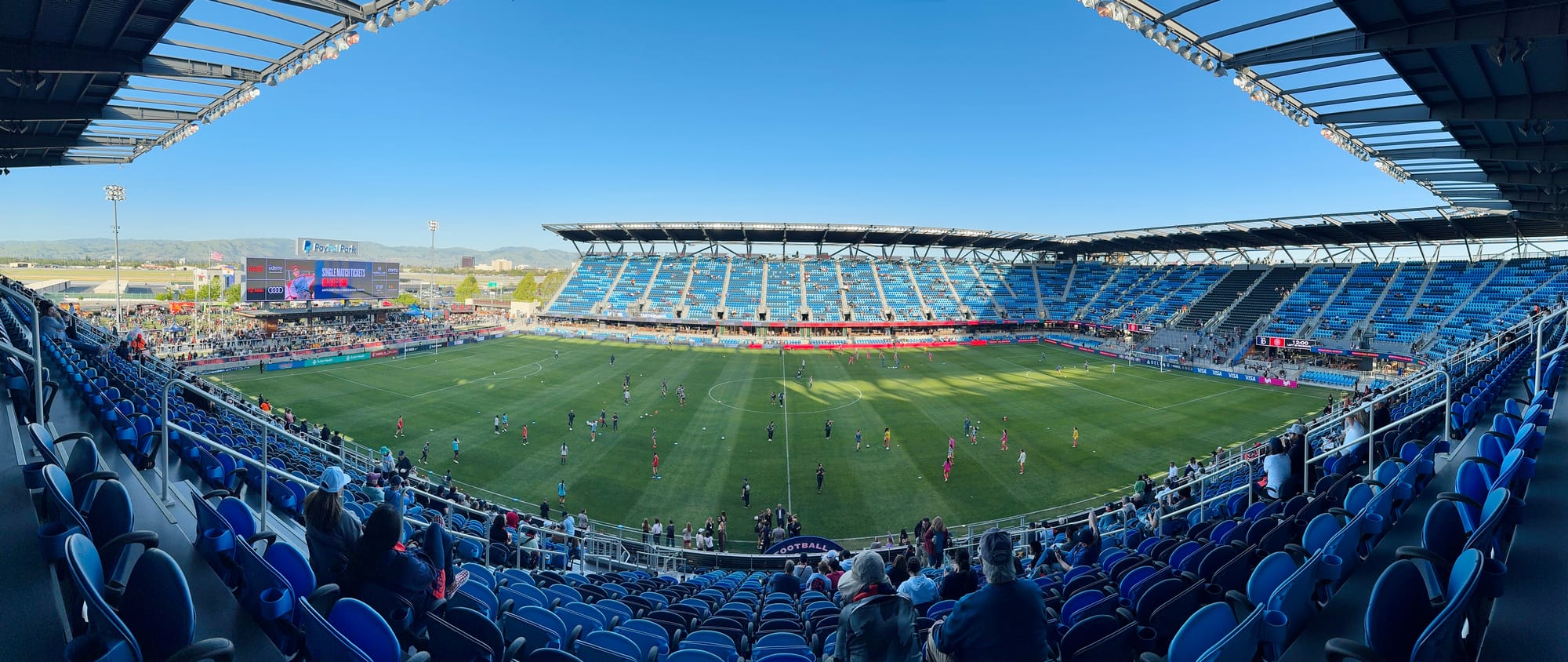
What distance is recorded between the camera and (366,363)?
4397 cm

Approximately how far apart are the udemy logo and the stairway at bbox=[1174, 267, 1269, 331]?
83875 mm

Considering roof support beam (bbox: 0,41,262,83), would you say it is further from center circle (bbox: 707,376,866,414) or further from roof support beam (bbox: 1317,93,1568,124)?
roof support beam (bbox: 1317,93,1568,124)

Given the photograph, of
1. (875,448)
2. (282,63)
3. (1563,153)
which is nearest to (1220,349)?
(1563,153)

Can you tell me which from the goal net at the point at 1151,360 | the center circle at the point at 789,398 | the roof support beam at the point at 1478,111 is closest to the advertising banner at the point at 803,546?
the center circle at the point at 789,398

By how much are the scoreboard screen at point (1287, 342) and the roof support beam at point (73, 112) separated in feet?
225

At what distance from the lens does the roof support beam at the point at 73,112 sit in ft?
47.9

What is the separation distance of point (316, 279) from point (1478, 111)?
241ft

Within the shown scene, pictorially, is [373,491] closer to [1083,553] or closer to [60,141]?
[1083,553]

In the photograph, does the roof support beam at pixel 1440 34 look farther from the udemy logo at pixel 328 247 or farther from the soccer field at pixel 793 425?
the udemy logo at pixel 328 247

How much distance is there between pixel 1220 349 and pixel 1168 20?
4578 centimetres

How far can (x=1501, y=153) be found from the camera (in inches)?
668

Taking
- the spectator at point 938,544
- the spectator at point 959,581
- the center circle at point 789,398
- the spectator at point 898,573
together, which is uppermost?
the spectator at point 959,581

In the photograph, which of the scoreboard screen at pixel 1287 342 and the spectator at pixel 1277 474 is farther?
the scoreboard screen at pixel 1287 342

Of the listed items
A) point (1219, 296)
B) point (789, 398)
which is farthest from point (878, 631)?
point (1219, 296)
